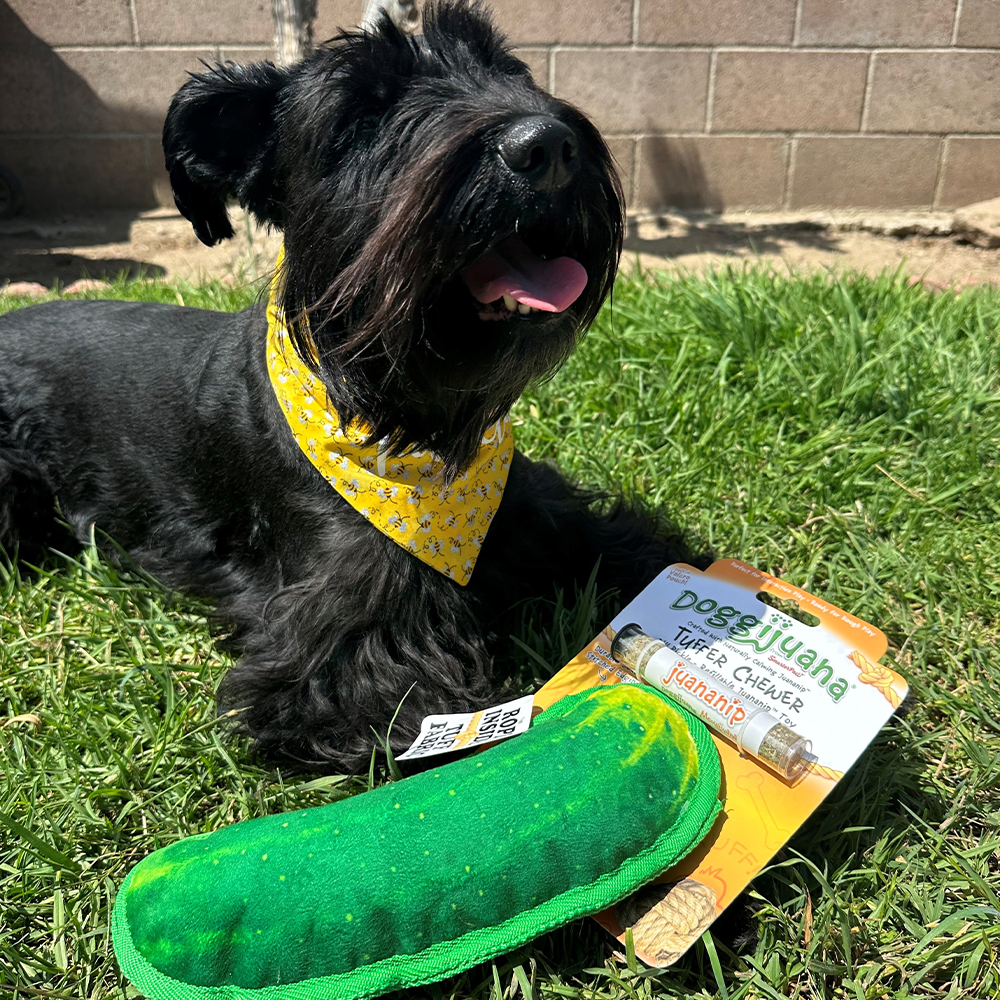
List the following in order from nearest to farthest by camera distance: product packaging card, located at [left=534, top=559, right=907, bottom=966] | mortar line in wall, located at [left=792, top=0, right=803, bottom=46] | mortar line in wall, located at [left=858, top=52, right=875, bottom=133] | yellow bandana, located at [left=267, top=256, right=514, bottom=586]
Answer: product packaging card, located at [left=534, top=559, right=907, bottom=966], yellow bandana, located at [left=267, top=256, right=514, bottom=586], mortar line in wall, located at [left=792, top=0, right=803, bottom=46], mortar line in wall, located at [left=858, top=52, right=875, bottom=133]

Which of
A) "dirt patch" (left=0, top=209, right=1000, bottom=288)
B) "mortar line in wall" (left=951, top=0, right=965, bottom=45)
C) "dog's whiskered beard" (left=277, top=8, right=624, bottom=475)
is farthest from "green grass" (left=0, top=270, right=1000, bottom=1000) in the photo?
"mortar line in wall" (left=951, top=0, right=965, bottom=45)

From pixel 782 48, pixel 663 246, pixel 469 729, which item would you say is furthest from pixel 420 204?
pixel 782 48

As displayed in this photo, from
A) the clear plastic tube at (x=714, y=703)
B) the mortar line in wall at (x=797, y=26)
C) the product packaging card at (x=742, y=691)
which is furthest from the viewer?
the mortar line in wall at (x=797, y=26)

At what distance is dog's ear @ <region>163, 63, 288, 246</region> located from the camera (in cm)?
207

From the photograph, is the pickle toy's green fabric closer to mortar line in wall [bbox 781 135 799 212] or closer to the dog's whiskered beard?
the dog's whiskered beard

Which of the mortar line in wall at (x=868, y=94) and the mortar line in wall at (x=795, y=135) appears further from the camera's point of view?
the mortar line in wall at (x=795, y=135)

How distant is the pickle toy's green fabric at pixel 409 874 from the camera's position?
5.12 ft

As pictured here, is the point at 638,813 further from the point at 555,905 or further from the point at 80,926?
the point at 80,926

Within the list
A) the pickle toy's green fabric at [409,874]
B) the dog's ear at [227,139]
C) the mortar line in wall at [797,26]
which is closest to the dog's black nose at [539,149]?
the dog's ear at [227,139]

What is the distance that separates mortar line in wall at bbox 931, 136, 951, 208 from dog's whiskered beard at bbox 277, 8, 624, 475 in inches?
192

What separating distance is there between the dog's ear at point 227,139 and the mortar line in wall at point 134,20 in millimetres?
4554

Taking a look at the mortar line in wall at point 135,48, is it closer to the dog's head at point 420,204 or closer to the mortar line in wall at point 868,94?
the mortar line in wall at point 868,94

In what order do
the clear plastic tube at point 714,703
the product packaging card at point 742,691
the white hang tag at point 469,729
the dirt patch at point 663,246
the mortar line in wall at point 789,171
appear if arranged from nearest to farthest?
the product packaging card at point 742,691 → the clear plastic tube at point 714,703 → the white hang tag at point 469,729 → the dirt patch at point 663,246 → the mortar line in wall at point 789,171

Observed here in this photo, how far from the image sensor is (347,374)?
203 centimetres
